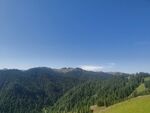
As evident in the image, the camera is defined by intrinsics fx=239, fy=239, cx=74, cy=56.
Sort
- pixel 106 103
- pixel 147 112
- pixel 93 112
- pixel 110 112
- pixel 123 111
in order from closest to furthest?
pixel 147 112
pixel 123 111
pixel 110 112
pixel 93 112
pixel 106 103

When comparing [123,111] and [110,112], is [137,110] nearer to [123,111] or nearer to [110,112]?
[123,111]

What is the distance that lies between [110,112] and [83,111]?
107ft

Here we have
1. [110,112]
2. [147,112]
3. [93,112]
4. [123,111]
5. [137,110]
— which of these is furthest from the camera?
[93,112]

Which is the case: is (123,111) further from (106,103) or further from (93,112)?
(106,103)

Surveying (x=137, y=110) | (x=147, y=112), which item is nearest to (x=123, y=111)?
(x=137, y=110)

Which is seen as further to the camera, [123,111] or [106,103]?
[106,103]

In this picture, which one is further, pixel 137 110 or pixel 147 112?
pixel 137 110

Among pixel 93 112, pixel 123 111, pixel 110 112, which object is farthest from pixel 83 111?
pixel 123 111

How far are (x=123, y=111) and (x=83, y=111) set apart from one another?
4387 centimetres

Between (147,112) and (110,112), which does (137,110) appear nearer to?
(147,112)

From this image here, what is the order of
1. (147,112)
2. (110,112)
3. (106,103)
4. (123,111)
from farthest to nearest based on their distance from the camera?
1. (106,103)
2. (110,112)
3. (123,111)
4. (147,112)

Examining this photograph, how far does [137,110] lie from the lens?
355ft

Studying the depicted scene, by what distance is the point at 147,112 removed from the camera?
99.6 meters

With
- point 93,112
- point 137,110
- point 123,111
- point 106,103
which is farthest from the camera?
point 106,103
